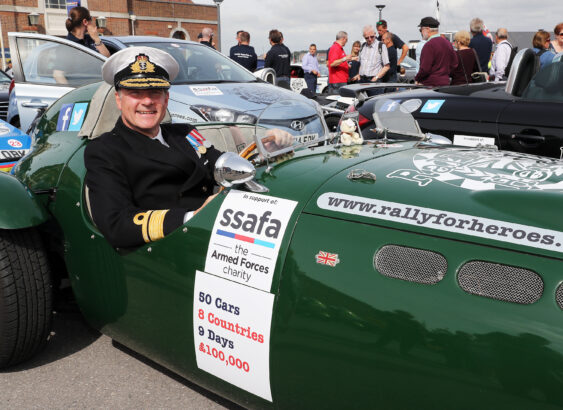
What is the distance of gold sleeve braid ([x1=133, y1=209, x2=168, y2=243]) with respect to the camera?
2.26 metres

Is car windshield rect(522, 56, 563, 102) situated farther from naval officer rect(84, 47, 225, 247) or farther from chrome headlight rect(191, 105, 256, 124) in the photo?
naval officer rect(84, 47, 225, 247)

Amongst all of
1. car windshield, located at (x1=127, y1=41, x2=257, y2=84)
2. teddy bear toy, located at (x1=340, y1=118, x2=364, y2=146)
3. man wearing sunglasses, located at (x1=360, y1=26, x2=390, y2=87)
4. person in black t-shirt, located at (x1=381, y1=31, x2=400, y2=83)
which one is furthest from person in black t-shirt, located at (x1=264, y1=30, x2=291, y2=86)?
teddy bear toy, located at (x1=340, y1=118, x2=364, y2=146)

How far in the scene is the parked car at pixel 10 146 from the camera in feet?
16.6

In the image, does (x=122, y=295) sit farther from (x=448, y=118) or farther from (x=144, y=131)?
(x=448, y=118)

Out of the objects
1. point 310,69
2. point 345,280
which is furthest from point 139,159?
point 310,69

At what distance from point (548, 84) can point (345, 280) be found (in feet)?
10.8

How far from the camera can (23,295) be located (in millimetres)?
2662

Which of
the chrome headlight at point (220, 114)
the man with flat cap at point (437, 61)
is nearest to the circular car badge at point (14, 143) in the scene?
the chrome headlight at point (220, 114)

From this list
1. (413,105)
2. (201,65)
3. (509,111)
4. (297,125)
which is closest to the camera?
(297,125)

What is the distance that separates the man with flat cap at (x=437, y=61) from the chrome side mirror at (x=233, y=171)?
18.7 ft

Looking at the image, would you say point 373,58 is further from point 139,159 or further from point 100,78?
point 139,159

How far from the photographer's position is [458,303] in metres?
1.61

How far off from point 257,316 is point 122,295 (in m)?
0.76

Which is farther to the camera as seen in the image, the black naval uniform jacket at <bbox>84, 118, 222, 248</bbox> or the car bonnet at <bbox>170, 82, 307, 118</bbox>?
the car bonnet at <bbox>170, 82, 307, 118</bbox>
